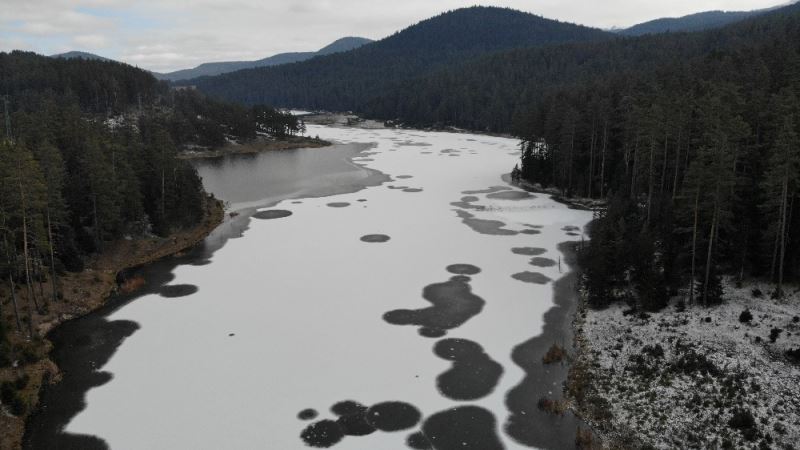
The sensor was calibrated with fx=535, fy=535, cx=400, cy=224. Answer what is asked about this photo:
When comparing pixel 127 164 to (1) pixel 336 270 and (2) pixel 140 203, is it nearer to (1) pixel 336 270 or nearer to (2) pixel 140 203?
(2) pixel 140 203

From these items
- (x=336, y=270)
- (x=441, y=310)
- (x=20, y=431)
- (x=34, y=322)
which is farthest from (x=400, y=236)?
(x=20, y=431)

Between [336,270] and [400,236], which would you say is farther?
[400,236]

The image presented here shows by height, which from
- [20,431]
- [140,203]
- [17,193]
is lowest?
[20,431]

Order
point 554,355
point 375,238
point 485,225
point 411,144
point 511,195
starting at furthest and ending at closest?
point 411,144
point 511,195
point 485,225
point 375,238
point 554,355

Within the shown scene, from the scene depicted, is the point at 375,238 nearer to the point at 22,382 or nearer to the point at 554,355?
the point at 554,355

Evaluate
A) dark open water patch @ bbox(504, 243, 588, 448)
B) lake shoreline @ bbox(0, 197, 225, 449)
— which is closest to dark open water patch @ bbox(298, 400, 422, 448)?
dark open water patch @ bbox(504, 243, 588, 448)

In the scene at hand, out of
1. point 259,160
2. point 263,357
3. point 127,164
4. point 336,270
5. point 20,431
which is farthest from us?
point 259,160

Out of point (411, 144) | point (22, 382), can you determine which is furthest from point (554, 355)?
→ point (411, 144)
